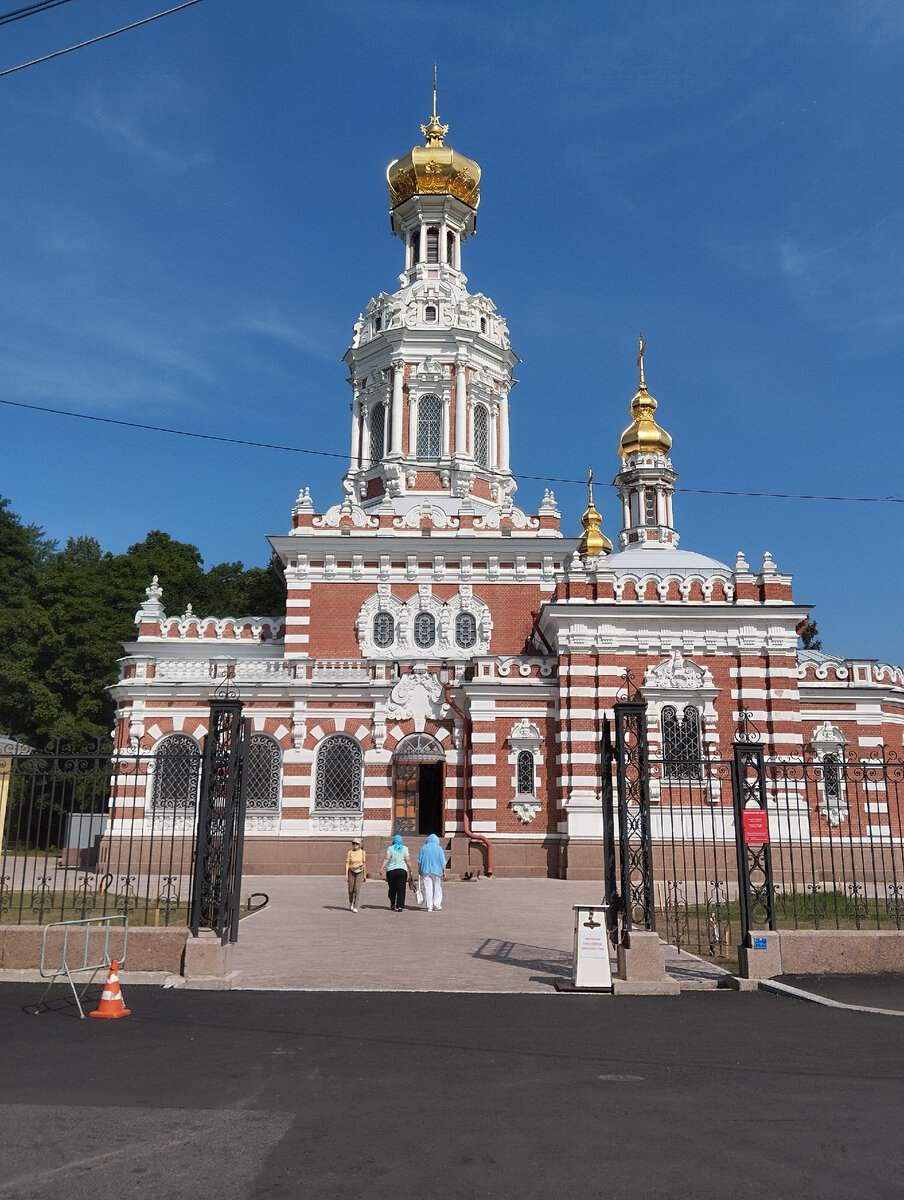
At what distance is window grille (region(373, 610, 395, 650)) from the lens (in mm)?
31219

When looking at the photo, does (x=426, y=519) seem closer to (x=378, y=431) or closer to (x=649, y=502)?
(x=378, y=431)

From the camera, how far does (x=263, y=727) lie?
28500mm

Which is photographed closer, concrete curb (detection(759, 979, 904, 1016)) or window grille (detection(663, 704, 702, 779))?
concrete curb (detection(759, 979, 904, 1016))

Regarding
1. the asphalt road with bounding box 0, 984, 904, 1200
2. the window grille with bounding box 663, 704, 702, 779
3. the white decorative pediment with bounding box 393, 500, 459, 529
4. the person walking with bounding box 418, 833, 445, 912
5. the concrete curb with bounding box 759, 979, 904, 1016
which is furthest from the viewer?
the white decorative pediment with bounding box 393, 500, 459, 529

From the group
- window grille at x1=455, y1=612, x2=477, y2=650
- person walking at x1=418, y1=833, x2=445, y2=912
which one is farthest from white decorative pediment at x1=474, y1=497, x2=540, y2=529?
person walking at x1=418, y1=833, x2=445, y2=912

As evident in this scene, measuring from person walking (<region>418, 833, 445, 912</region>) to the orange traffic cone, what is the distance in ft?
31.5

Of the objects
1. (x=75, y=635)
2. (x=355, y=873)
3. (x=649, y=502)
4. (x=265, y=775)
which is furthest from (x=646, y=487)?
(x=355, y=873)

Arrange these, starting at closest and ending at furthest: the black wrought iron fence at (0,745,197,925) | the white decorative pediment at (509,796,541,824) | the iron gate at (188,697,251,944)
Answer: the iron gate at (188,697,251,944), the black wrought iron fence at (0,745,197,925), the white decorative pediment at (509,796,541,824)

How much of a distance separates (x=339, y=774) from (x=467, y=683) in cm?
470

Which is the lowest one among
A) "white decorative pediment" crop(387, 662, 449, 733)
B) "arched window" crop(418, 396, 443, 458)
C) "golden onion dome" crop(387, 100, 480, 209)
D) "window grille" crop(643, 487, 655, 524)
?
"white decorative pediment" crop(387, 662, 449, 733)

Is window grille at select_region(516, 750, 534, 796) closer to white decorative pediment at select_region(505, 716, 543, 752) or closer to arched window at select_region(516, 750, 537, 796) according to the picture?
arched window at select_region(516, 750, 537, 796)

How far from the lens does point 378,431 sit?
124ft

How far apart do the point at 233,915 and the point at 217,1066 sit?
4.62m

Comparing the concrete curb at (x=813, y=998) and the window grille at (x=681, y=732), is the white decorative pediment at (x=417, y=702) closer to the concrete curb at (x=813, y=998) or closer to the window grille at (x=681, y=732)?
the window grille at (x=681, y=732)
